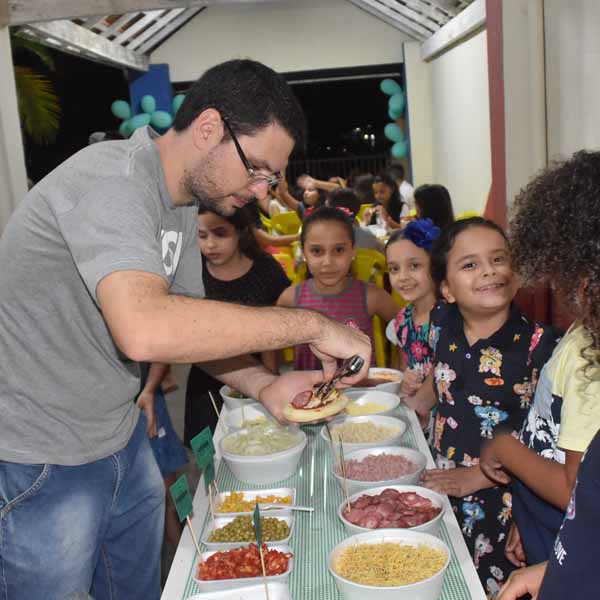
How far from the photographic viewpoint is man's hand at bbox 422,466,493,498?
5.63 feet

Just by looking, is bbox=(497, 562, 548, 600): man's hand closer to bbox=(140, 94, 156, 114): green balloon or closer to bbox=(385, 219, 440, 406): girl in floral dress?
bbox=(385, 219, 440, 406): girl in floral dress

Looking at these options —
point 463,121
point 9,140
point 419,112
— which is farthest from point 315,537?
→ point 419,112

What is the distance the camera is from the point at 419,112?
10.2m

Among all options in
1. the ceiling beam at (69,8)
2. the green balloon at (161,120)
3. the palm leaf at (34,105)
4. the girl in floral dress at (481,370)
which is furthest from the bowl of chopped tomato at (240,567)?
the green balloon at (161,120)

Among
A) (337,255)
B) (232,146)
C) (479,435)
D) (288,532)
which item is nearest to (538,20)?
(337,255)

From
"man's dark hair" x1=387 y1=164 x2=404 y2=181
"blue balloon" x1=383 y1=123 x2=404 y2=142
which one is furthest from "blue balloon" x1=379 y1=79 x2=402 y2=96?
"man's dark hair" x1=387 y1=164 x2=404 y2=181

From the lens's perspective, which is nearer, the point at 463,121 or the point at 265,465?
the point at 265,465

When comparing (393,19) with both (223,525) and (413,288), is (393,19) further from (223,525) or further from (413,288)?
(223,525)

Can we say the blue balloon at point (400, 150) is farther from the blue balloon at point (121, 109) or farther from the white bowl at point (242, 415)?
the white bowl at point (242, 415)

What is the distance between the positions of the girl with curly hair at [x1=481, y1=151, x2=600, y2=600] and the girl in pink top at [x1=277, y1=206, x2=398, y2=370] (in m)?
1.44

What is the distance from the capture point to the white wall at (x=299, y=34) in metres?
10.1

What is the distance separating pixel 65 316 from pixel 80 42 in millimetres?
7414

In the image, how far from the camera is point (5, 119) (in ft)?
20.5

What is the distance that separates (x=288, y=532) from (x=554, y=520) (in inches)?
23.6
